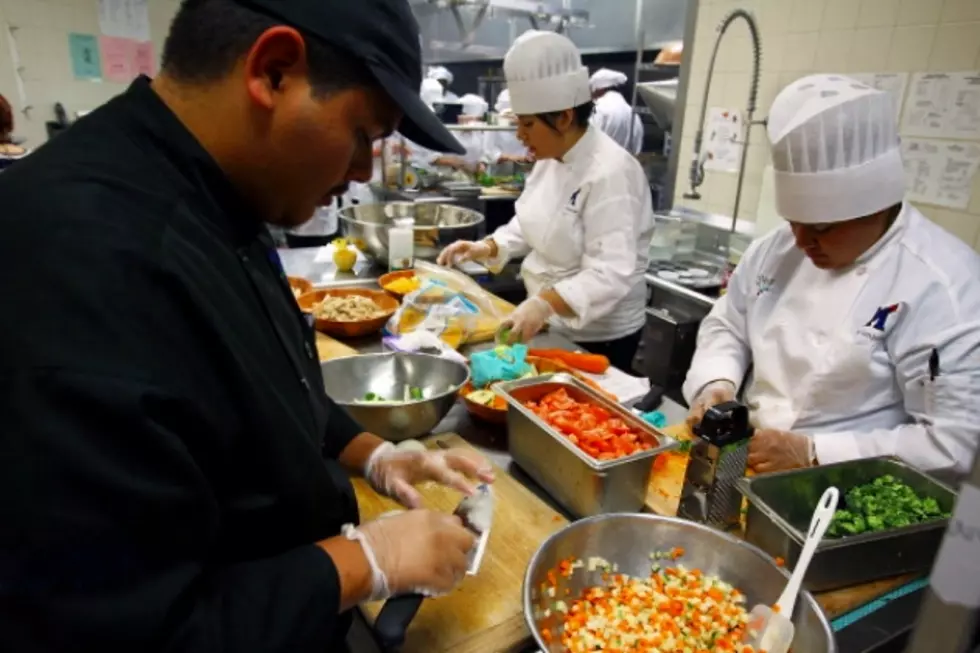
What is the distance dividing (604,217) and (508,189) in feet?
9.57

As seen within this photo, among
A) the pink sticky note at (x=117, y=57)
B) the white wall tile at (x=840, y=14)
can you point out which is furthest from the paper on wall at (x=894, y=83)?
the pink sticky note at (x=117, y=57)

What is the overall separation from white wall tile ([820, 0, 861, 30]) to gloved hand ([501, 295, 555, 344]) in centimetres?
220

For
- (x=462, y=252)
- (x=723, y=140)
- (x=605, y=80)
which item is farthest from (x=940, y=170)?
(x=605, y=80)

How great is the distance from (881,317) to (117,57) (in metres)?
5.36

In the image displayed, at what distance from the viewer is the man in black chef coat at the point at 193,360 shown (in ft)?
1.80

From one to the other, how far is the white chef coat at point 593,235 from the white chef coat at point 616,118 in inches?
138

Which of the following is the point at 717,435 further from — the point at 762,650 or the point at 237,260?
the point at 237,260

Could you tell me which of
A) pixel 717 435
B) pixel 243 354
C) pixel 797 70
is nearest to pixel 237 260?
pixel 243 354

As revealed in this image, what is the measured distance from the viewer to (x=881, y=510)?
3.78 ft

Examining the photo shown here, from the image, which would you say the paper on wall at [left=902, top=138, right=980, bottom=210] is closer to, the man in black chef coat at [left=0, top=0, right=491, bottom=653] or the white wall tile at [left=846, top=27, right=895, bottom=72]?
the white wall tile at [left=846, top=27, right=895, bottom=72]

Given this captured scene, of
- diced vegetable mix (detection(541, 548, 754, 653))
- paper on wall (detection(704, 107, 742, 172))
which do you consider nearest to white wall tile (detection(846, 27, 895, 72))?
paper on wall (detection(704, 107, 742, 172))

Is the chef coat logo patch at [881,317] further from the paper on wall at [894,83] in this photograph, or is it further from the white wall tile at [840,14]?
the white wall tile at [840,14]

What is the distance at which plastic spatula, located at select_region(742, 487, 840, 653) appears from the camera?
37.7 inches

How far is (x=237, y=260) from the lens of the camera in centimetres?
80
